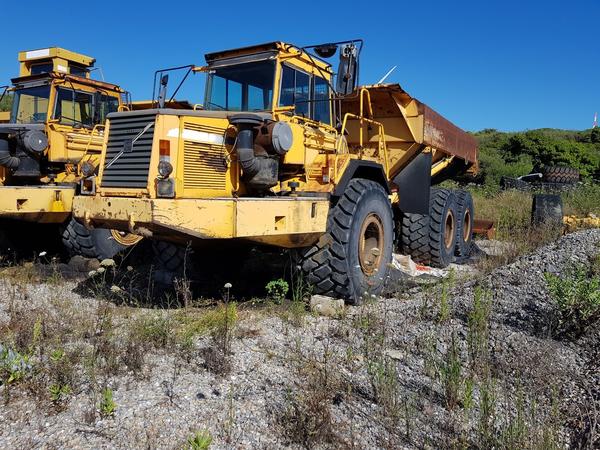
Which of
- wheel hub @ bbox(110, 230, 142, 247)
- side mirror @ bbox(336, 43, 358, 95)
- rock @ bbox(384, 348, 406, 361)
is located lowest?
rock @ bbox(384, 348, 406, 361)

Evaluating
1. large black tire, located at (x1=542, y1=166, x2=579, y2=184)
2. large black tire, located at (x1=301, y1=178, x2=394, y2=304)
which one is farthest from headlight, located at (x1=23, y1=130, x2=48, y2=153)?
large black tire, located at (x1=542, y1=166, x2=579, y2=184)

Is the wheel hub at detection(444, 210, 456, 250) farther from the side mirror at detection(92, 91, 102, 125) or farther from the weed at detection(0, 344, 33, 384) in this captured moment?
the weed at detection(0, 344, 33, 384)

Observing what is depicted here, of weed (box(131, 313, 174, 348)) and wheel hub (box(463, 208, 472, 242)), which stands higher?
wheel hub (box(463, 208, 472, 242))

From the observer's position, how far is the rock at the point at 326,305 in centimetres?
530

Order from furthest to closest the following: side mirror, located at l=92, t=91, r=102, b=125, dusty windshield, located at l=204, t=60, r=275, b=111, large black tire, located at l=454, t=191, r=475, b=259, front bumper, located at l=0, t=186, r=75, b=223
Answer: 1. large black tire, located at l=454, t=191, r=475, b=259
2. side mirror, located at l=92, t=91, r=102, b=125
3. front bumper, located at l=0, t=186, r=75, b=223
4. dusty windshield, located at l=204, t=60, r=275, b=111

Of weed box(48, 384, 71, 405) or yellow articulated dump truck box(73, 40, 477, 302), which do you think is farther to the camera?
yellow articulated dump truck box(73, 40, 477, 302)

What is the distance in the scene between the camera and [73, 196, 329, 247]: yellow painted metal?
454cm

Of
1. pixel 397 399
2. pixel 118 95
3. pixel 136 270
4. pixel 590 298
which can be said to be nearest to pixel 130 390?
pixel 397 399

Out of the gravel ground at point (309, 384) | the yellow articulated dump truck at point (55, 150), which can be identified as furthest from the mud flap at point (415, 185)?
the yellow articulated dump truck at point (55, 150)

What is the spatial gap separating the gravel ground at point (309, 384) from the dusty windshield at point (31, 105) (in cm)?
391

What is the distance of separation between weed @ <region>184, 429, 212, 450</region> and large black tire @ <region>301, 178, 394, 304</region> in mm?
2761

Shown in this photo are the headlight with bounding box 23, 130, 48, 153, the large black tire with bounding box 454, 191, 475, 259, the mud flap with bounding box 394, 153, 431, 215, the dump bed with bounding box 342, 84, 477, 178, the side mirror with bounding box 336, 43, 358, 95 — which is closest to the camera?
the side mirror with bounding box 336, 43, 358, 95

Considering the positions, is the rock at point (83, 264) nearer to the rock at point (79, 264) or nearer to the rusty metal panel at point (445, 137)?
the rock at point (79, 264)

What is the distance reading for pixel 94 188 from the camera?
17.2 feet
